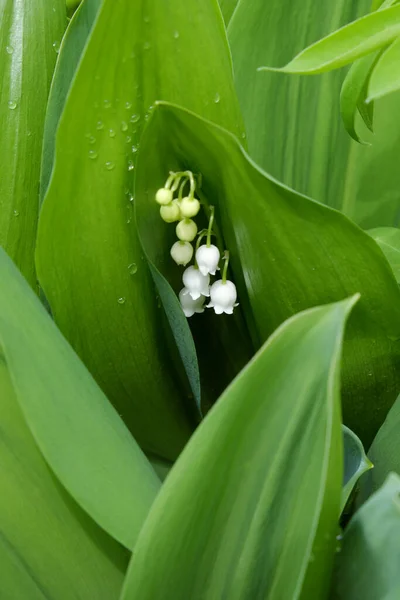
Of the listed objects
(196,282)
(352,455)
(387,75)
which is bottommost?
(352,455)

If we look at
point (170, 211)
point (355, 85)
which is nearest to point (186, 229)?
point (170, 211)

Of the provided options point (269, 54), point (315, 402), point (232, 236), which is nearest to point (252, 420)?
point (315, 402)

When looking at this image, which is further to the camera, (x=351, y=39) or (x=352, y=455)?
(x=352, y=455)

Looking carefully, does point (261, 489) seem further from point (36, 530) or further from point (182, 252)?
point (182, 252)

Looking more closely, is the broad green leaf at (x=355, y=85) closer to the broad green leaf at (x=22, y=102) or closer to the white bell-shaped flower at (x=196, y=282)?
the white bell-shaped flower at (x=196, y=282)

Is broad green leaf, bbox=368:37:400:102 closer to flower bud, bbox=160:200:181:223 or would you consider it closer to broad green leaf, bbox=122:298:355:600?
broad green leaf, bbox=122:298:355:600

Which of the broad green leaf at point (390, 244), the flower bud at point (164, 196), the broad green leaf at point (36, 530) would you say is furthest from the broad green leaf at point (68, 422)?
the broad green leaf at point (390, 244)
